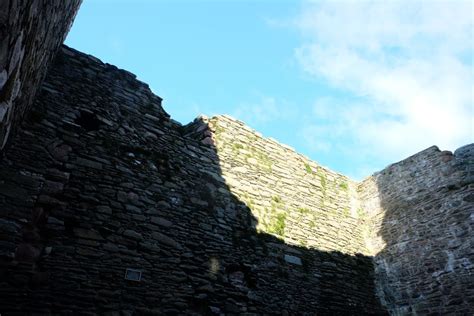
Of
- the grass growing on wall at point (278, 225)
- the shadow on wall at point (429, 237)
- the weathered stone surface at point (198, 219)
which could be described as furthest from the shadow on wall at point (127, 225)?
the shadow on wall at point (429, 237)

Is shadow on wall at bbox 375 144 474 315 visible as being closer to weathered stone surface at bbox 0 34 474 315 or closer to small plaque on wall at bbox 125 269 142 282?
weathered stone surface at bbox 0 34 474 315

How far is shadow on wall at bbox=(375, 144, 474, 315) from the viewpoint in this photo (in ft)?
21.1

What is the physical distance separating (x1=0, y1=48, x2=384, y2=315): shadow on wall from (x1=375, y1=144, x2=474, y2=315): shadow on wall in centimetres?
80

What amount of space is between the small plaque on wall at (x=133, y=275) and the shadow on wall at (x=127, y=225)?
0.18 feet

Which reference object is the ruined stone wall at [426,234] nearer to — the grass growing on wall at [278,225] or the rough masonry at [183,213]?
the rough masonry at [183,213]

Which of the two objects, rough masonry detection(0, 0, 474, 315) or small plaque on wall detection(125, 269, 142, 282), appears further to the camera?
small plaque on wall detection(125, 269, 142, 282)

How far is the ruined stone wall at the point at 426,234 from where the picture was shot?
6.46 meters

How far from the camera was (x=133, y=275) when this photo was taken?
14.4 ft

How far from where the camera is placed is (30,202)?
3.97 m

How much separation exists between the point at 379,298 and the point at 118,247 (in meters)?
5.40

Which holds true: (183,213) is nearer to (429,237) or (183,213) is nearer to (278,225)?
(278,225)

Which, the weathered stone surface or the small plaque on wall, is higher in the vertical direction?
the weathered stone surface

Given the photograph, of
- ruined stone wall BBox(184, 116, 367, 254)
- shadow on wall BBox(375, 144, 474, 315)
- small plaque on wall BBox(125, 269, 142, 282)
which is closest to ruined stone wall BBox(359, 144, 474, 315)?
shadow on wall BBox(375, 144, 474, 315)

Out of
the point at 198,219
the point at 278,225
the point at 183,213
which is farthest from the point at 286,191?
the point at 183,213
